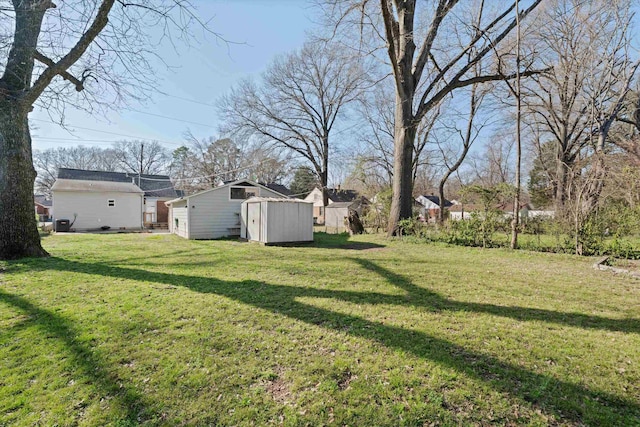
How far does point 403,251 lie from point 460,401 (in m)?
6.99

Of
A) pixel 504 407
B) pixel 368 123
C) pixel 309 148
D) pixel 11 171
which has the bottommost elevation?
pixel 504 407

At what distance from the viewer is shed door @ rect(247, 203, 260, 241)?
11617 millimetres

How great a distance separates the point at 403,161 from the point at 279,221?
17.7ft

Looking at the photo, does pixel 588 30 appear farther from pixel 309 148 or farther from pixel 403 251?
pixel 309 148

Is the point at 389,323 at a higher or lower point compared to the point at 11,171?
lower

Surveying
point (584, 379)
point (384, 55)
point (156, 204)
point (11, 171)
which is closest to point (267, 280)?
point (584, 379)

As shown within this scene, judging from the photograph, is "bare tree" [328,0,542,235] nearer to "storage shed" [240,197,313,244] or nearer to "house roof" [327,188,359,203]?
"storage shed" [240,197,313,244]

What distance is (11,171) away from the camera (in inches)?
257

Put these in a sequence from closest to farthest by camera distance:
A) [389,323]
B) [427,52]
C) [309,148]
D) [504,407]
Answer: [504,407] < [389,323] < [427,52] < [309,148]

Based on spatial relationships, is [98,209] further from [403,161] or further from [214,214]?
[403,161]

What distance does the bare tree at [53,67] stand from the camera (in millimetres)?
5168

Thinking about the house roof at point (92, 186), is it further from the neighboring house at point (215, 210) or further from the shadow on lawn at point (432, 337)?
the shadow on lawn at point (432, 337)

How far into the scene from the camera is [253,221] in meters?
12.1

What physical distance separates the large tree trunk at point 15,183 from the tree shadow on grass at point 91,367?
385 cm
